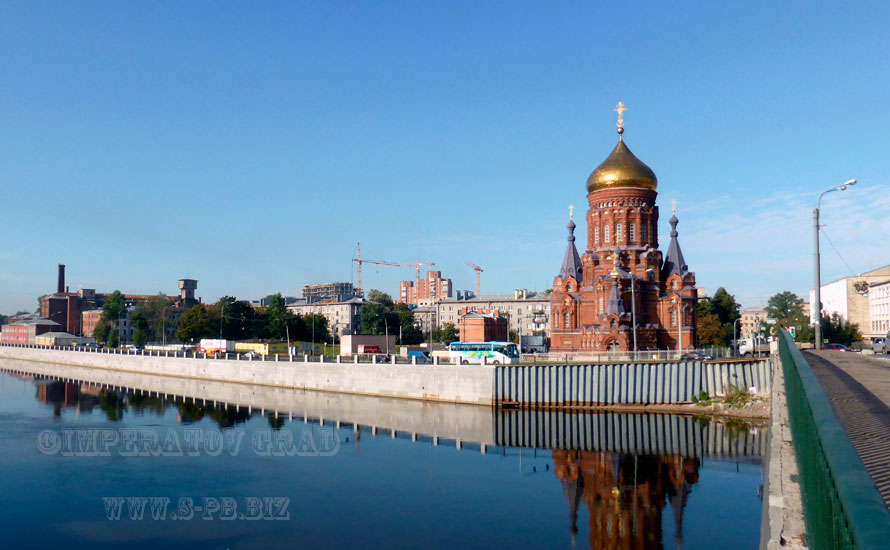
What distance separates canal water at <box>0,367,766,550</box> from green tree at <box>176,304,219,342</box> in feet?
176

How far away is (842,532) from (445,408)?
39.7 metres

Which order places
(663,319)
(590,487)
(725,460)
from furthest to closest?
(663,319)
(725,460)
(590,487)

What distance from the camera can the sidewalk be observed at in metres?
6.29

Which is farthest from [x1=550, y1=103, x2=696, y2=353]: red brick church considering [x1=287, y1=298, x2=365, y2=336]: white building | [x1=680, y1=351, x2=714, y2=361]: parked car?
[x1=287, y1=298, x2=365, y2=336]: white building

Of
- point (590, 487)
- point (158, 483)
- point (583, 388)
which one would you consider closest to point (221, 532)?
point (158, 483)

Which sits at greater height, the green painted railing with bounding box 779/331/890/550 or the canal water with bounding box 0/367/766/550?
the green painted railing with bounding box 779/331/890/550

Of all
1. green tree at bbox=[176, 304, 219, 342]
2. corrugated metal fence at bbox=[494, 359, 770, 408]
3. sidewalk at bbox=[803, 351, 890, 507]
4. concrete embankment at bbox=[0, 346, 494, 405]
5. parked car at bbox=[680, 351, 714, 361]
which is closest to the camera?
sidewalk at bbox=[803, 351, 890, 507]

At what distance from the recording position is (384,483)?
2503cm

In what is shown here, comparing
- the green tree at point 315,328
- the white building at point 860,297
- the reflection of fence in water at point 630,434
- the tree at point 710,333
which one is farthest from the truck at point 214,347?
the white building at point 860,297

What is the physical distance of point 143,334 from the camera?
115 m

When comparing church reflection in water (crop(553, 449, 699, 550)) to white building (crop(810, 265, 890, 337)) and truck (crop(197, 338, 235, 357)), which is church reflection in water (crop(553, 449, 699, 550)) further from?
white building (crop(810, 265, 890, 337))

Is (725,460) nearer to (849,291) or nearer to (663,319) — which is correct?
(663,319)

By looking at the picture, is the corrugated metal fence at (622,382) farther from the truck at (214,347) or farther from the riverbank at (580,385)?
the truck at (214,347)

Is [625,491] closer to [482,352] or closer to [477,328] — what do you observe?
[482,352]
